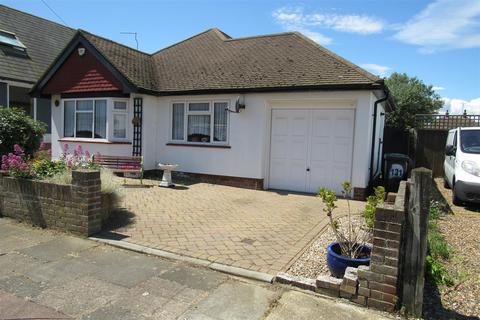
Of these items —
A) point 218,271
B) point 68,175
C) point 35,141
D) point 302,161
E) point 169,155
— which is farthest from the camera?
point 169,155

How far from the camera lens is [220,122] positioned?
11.6 metres

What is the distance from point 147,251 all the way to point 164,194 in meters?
4.43

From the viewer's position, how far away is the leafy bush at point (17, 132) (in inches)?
336

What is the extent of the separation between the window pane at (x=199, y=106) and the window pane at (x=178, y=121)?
0.35m

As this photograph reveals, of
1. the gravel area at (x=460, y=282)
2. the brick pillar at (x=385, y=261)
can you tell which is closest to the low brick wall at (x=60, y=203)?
the brick pillar at (x=385, y=261)

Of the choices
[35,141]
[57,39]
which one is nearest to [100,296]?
[35,141]

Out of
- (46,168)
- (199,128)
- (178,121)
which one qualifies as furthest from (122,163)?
(46,168)

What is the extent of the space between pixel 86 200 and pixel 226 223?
248 cm

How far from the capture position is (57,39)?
70.5 feet

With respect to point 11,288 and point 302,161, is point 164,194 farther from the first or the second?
point 11,288

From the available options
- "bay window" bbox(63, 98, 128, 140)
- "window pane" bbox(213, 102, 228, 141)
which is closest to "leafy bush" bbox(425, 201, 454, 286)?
"window pane" bbox(213, 102, 228, 141)

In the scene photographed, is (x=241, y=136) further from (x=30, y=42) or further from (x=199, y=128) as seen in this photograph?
(x=30, y=42)

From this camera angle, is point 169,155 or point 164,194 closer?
point 164,194

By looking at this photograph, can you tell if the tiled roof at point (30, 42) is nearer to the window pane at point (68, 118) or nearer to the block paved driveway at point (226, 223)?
the window pane at point (68, 118)
